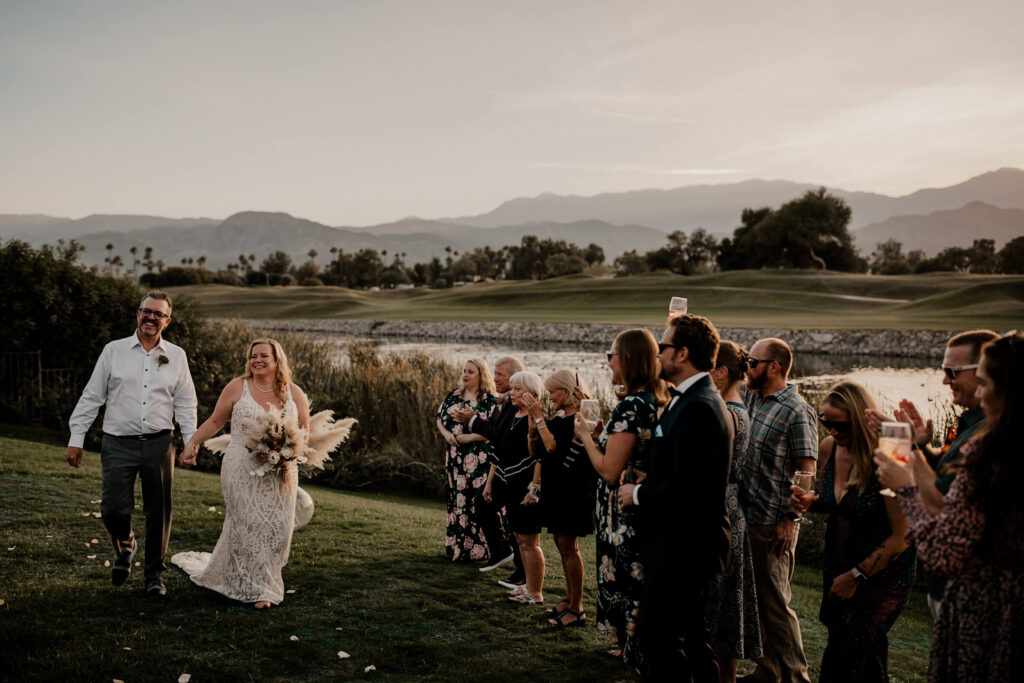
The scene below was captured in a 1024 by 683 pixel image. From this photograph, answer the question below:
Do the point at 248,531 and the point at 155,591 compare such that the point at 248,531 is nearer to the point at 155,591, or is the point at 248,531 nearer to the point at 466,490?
the point at 155,591

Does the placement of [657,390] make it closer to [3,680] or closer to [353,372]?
[3,680]

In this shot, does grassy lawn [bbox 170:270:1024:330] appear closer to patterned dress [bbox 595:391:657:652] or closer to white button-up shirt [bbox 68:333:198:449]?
patterned dress [bbox 595:391:657:652]

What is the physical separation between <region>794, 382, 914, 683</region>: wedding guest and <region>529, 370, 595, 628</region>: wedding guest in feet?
6.27

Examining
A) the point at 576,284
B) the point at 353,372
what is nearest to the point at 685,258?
the point at 576,284

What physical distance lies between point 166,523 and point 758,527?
490 centimetres

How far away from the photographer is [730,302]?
55969mm

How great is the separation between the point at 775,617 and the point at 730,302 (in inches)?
2116

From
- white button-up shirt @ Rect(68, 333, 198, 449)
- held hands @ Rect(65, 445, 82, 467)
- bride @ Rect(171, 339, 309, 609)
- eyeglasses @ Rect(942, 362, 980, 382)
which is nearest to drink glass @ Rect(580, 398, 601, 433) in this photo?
eyeglasses @ Rect(942, 362, 980, 382)

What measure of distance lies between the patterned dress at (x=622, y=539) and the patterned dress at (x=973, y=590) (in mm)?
1508

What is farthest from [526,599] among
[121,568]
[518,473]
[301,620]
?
[121,568]

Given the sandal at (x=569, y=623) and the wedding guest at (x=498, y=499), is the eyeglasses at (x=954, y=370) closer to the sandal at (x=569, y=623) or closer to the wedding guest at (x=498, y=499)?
the sandal at (x=569, y=623)

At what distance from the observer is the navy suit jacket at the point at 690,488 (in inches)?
148

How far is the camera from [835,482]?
4410mm

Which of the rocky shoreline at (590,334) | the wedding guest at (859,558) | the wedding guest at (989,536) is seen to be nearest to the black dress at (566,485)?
the wedding guest at (859,558)
